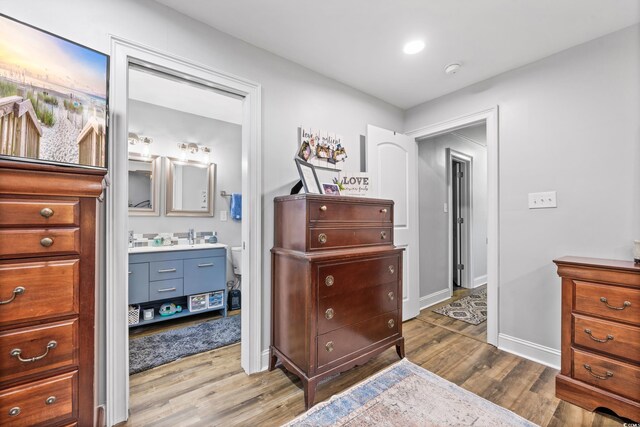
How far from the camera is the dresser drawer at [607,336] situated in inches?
59.3

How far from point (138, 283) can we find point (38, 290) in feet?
6.46

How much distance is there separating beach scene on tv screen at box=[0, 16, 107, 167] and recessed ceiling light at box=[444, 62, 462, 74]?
248cm

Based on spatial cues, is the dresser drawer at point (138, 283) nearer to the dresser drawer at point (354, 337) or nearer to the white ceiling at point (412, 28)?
the dresser drawer at point (354, 337)

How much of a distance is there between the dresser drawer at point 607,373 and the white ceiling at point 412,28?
84.5 inches

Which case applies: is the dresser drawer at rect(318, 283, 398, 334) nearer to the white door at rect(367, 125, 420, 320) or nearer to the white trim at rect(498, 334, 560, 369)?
the white door at rect(367, 125, 420, 320)

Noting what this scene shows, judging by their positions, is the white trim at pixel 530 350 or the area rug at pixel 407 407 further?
the white trim at pixel 530 350

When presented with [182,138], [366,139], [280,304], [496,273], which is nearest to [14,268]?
[280,304]

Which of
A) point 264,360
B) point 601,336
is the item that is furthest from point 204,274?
point 601,336

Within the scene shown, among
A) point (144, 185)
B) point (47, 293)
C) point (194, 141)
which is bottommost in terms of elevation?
point (47, 293)

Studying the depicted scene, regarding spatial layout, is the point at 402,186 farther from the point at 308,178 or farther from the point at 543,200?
the point at 308,178

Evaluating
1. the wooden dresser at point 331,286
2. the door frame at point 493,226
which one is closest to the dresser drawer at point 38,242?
the wooden dresser at point 331,286

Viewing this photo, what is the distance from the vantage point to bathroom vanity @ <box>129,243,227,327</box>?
2.74 meters

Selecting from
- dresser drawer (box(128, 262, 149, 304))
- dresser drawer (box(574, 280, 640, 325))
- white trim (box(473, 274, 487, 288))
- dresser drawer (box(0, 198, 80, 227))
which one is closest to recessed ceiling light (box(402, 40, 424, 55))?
dresser drawer (box(574, 280, 640, 325))

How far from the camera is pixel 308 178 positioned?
2.03m
